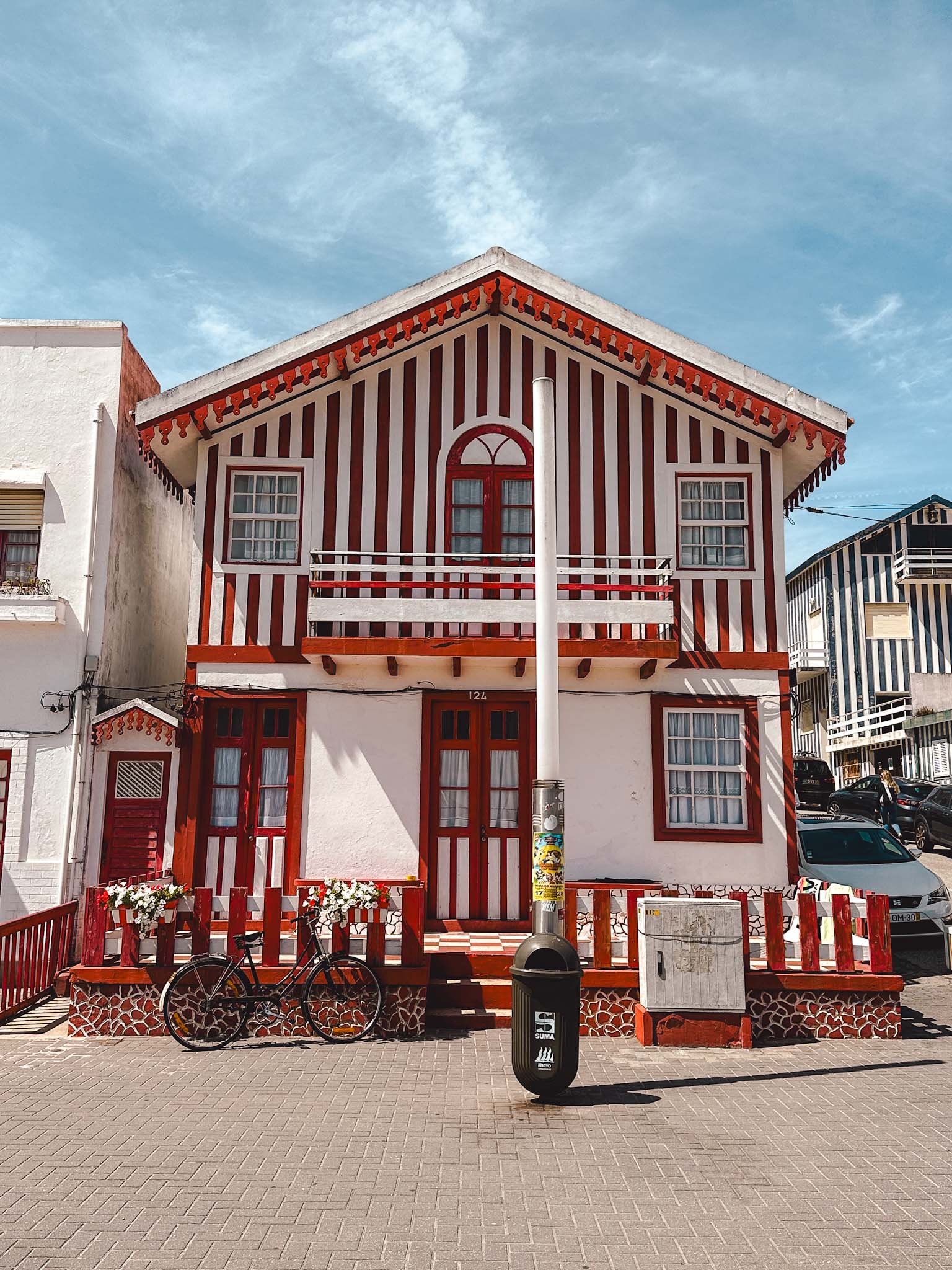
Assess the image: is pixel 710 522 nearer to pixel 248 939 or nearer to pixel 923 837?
pixel 248 939

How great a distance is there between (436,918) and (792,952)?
4329 mm

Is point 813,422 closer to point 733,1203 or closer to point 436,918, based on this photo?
point 436,918

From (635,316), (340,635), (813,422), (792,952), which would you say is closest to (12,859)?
(340,635)

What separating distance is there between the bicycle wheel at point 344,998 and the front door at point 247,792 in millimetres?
2907

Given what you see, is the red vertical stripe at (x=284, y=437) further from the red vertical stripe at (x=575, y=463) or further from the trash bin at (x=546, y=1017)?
the trash bin at (x=546, y=1017)

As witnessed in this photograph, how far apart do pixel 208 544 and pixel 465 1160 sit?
28.9 feet

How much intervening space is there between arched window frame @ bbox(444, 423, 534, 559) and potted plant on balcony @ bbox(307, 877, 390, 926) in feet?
16.4

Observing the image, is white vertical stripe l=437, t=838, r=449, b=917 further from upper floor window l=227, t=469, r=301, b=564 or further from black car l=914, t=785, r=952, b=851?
black car l=914, t=785, r=952, b=851

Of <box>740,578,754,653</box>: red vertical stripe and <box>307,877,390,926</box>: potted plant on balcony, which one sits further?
<box>740,578,754,653</box>: red vertical stripe

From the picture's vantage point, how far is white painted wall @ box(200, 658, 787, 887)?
12281mm

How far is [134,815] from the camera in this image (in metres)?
12.7

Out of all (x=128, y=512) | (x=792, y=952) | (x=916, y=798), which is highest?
(x=128, y=512)

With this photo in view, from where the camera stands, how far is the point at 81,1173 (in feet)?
19.4

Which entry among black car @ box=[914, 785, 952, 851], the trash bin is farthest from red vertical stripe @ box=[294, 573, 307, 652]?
black car @ box=[914, 785, 952, 851]
